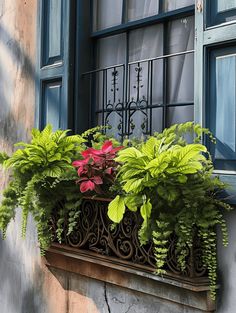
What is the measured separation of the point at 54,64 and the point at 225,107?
1976 millimetres

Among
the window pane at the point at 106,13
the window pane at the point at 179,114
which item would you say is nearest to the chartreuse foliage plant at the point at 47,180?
the window pane at the point at 179,114

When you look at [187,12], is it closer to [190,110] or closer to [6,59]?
[190,110]

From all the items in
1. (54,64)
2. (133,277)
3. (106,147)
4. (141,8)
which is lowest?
(133,277)

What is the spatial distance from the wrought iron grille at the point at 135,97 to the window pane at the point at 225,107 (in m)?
0.62

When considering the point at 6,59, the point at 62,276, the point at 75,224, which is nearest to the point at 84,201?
the point at 75,224

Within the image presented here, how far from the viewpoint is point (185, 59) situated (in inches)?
182

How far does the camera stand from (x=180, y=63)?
4.67 meters

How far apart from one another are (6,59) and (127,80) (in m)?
1.55

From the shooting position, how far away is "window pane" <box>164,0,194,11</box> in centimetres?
462

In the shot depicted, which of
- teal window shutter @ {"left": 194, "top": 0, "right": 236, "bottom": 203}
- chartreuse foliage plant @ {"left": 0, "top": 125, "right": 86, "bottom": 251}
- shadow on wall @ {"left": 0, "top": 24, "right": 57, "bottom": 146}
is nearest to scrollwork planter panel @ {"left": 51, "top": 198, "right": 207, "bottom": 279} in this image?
chartreuse foliage plant @ {"left": 0, "top": 125, "right": 86, "bottom": 251}

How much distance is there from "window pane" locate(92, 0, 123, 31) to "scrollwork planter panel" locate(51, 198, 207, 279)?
54.4 inches

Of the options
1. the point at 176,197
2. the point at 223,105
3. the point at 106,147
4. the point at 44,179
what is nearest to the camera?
the point at 176,197

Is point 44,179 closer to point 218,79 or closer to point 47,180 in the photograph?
point 47,180

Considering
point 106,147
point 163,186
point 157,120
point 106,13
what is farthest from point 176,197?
point 106,13
